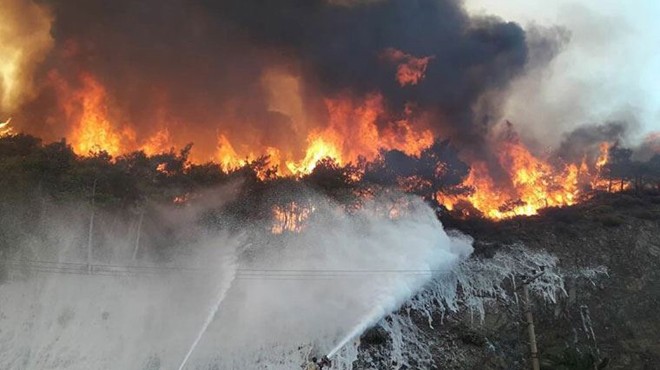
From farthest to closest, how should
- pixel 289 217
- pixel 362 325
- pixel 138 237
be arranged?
pixel 289 217, pixel 138 237, pixel 362 325

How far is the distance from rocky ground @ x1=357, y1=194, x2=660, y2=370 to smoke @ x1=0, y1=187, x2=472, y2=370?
3509 mm

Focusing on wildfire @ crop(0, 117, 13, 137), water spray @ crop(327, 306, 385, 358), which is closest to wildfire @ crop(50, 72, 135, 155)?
wildfire @ crop(0, 117, 13, 137)

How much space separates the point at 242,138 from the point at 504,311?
96.8 feet

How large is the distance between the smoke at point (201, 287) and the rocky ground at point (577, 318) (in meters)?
3.51

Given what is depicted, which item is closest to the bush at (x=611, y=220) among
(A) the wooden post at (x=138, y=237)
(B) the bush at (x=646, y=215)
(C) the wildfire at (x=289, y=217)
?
(B) the bush at (x=646, y=215)

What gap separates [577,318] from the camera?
35125 millimetres

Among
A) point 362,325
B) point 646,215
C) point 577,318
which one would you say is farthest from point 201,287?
point 646,215

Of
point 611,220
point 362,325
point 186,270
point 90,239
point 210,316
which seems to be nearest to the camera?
point 362,325

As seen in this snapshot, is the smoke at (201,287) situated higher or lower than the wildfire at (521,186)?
lower

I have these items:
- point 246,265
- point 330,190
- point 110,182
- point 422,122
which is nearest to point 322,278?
point 246,265

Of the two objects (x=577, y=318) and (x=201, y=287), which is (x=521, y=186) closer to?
(x=577, y=318)

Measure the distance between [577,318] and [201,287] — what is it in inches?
1032

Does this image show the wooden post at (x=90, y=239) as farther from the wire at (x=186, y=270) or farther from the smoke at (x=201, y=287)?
the smoke at (x=201, y=287)

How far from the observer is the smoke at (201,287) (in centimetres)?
3244
